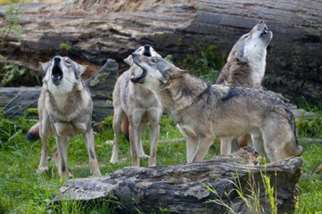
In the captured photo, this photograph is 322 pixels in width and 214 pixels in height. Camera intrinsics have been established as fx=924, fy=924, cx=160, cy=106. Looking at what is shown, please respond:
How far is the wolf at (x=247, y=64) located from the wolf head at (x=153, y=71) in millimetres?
1710

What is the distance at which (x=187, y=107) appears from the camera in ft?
32.6

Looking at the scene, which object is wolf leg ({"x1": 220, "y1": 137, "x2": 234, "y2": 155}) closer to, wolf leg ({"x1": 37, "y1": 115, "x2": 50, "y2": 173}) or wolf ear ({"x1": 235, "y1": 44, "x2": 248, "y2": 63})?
wolf ear ({"x1": 235, "y1": 44, "x2": 248, "y2": 63})

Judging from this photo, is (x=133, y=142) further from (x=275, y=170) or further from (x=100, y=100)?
(x=275, y=170)

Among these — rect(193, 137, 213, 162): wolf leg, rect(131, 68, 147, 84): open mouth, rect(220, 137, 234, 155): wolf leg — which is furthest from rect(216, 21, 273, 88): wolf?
rect(131, 68, 147, 84): open mouth

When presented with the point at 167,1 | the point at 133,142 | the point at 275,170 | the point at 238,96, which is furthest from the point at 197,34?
the point at 275,170

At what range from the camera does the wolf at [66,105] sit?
10.5 metres

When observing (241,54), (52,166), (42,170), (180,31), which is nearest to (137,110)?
(52,166)

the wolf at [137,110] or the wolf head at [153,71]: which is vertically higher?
the wolf head at [153,71]

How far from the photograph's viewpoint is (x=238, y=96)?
10.0m

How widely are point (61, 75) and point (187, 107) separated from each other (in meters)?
1.55

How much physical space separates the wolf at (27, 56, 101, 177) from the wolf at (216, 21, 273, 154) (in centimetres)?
176

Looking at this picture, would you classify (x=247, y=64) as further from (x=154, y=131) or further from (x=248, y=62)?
(x=154, y=131)

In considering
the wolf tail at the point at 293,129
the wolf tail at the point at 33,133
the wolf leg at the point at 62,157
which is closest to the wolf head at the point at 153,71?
the wolf tail at the point at 293,129

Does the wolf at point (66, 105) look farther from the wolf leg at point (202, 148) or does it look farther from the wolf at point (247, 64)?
the wolf at point (247, 64)
